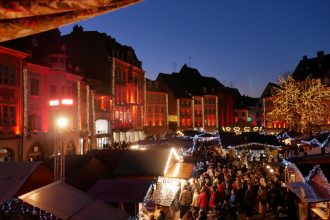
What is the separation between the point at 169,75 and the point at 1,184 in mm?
74005

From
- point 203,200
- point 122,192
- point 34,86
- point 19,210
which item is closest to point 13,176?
point 19,210

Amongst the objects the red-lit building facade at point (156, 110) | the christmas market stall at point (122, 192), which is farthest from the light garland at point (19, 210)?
the red-lit building facade at point (156, 110)

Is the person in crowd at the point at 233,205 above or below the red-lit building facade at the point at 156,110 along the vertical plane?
below

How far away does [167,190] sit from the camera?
15.4m

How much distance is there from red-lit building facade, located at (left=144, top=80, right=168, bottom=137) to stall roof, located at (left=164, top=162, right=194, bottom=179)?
50636mm

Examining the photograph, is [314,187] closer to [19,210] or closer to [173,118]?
[19,210]

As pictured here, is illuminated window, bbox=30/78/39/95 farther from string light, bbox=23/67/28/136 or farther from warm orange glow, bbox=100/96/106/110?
warm orange glow, bbox=100/96/106/110

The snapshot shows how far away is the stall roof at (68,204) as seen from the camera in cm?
834

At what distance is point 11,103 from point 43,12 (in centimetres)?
2846

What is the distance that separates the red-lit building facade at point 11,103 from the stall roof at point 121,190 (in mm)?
16239

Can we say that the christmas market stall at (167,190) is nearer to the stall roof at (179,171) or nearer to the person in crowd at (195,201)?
the stall roof at (179,171)

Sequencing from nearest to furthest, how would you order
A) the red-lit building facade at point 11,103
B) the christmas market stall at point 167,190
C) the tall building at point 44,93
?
the christmas market stall at point 167,190, the red-lit building facade at point 11,103, the tall building at point 44,93

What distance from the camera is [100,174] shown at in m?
16.4

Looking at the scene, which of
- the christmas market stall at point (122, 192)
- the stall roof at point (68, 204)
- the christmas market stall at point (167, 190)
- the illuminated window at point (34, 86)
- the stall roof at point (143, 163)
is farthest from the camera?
the illuminated window at point (34, 86)
